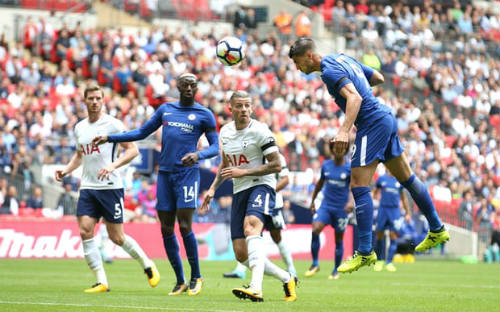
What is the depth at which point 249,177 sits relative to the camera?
38.6ft

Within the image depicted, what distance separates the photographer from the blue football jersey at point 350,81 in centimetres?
1013

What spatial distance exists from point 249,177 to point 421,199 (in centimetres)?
210

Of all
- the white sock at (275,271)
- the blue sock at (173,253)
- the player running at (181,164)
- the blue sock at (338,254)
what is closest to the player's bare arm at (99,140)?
the player running at (181,164)

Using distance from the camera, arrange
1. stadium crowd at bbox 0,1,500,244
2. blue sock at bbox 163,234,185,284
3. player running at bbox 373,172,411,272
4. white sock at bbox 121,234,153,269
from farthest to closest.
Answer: stadium crowd at bbox 0,1,500,244 < player running at bbox 373,172,411,272 < white sock at bbox 121,234,153,269 < blue sock at bbox 163,234,185,284

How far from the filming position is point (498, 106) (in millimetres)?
37781

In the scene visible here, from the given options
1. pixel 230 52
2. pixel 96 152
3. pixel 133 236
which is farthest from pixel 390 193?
pixel 96 152

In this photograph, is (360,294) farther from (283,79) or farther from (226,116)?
(283,79)

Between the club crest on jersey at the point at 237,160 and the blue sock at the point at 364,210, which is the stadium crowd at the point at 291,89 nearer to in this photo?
the club crest on jersey at the point at 237,160

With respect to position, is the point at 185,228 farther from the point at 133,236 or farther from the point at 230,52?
the point at 133,236

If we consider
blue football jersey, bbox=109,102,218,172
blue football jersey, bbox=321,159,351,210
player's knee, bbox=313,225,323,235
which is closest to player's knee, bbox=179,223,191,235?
blue football jersey, bbox=109,102,218,172

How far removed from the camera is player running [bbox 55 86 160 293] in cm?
1309

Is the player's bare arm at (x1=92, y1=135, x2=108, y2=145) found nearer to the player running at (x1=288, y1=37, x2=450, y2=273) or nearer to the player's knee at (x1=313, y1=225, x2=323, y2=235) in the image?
the player running at (x1=288, y1=37, x2=450, y2=273)

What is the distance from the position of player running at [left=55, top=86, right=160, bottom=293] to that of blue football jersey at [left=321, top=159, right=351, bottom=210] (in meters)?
6.08

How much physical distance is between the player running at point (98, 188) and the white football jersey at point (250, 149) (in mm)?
1801
